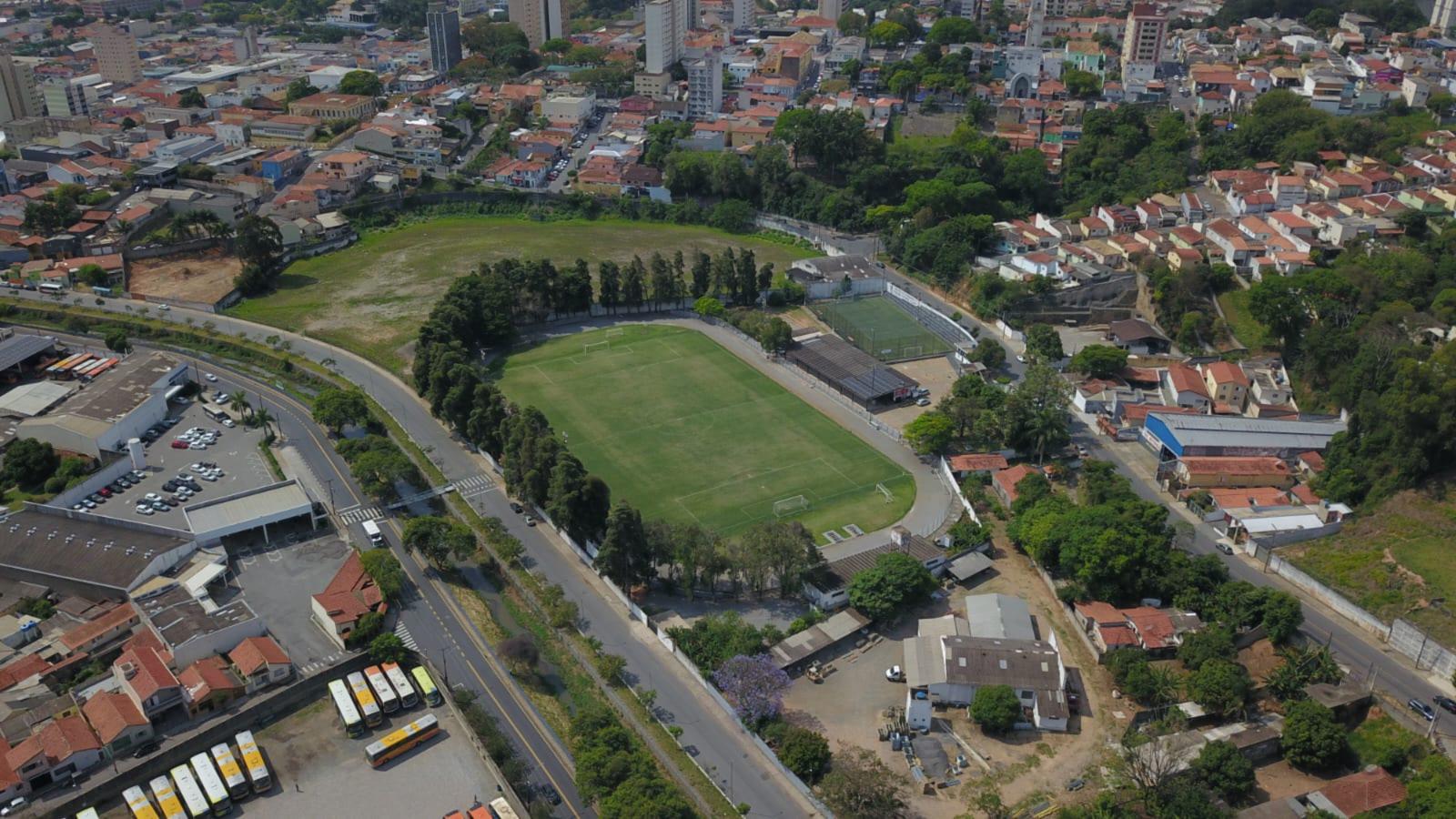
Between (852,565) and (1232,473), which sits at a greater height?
(1232,473)


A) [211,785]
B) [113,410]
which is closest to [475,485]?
[211,785]

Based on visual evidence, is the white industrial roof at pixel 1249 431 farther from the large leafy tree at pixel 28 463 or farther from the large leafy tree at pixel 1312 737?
the large leafy tree at pixel 28 463

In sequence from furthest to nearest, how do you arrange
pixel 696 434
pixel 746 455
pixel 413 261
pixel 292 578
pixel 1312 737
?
pixel 413 261, pixel 696 434, pixel 746 455, pixel 292 578, pixel 1312 737

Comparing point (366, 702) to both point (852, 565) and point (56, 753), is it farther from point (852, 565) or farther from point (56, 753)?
point (852, 565)

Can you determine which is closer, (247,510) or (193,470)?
(247,510)

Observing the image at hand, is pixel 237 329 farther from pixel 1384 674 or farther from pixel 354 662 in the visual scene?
pixel 1384 674

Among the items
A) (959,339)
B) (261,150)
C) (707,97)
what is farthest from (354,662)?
(707,97)

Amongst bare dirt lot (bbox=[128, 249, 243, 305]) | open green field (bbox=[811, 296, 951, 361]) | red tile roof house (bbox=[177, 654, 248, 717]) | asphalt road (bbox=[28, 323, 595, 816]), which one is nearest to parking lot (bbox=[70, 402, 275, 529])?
asphalt road (bbox=[28, 323, 595, 816])
